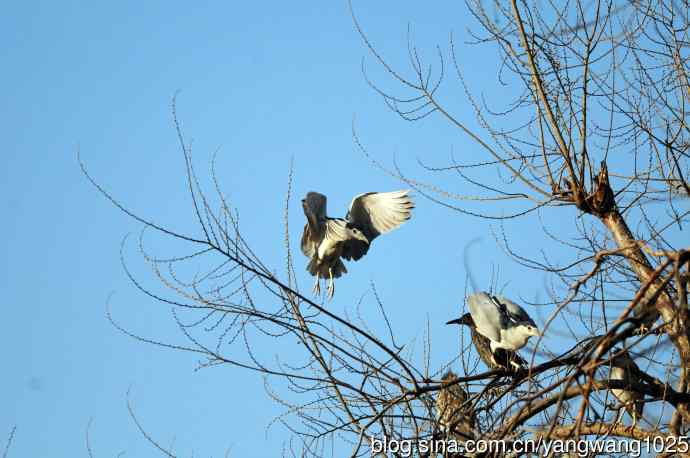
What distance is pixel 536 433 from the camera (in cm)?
293

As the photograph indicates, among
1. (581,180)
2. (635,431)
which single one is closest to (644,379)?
(635,431)

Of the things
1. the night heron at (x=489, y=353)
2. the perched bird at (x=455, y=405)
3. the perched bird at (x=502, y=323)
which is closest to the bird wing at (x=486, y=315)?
the perched bird at (x=502, y=323)

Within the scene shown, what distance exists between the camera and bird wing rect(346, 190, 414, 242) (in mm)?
7820

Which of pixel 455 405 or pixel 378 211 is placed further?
pixel 378 211

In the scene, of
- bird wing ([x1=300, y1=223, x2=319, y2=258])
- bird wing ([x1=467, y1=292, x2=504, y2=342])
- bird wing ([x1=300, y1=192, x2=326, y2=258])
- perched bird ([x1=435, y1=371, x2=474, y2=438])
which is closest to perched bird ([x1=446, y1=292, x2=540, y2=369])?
bird wing ([x1=467, y1=292, x2=504, y2=342])

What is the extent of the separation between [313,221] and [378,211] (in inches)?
22.8

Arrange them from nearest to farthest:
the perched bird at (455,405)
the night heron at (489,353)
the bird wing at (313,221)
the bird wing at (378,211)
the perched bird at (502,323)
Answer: the perched bird at (455,405), the perched bird at (502,323), the night heron at (489,353), the bird wing at (313,221), the bird wing at (378,211)

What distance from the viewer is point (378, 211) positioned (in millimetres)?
7902

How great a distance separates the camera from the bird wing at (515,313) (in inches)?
207

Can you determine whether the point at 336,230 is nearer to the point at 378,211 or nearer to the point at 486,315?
the point at 378,211

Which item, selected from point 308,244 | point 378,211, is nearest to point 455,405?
point 378,211

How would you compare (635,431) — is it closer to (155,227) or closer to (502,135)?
(502,135)

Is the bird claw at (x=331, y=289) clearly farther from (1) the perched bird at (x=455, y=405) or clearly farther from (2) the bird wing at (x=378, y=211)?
(1) the perched bird at (x=455, y=405)

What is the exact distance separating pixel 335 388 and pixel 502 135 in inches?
70.9
